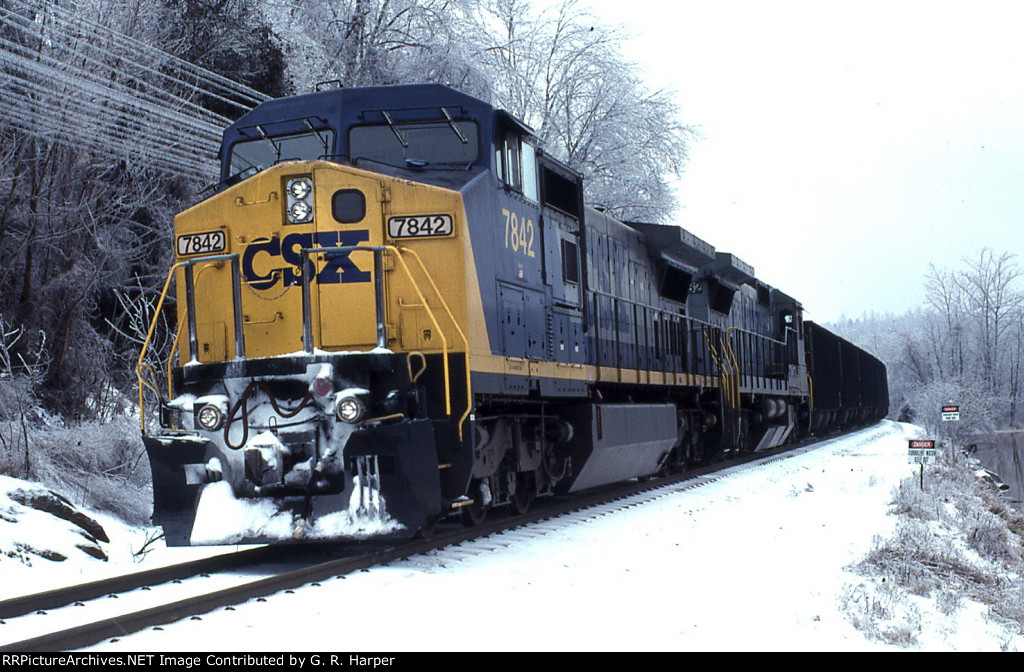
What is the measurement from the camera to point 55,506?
7.90 metres

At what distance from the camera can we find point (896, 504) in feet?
34.0

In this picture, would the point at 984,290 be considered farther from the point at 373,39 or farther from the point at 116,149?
the point at 116,149

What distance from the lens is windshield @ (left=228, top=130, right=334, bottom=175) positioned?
25.3ft

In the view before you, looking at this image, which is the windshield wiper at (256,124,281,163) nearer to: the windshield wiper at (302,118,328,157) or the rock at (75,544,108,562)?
the windshield wiper at (302,118,328,157)

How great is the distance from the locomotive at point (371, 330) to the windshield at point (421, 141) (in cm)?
1

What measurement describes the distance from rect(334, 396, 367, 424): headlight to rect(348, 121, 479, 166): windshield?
2133 mm

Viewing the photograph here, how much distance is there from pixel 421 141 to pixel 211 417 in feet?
8.66

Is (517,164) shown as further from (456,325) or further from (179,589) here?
(179,589)

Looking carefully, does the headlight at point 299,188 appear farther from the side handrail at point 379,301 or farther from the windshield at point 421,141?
the windshield at point 421,141

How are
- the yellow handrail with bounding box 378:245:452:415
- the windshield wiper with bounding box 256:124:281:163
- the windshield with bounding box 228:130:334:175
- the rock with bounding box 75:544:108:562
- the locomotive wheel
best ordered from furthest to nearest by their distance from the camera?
the locomotive wheel → the windshield wiper with bounding box 256:124:281:163 → the windshield with bounding box 228:130:334:175 → the rock with bounding box 75:544:108:562 → the yellow handrail with bounding box 378:245:452:415

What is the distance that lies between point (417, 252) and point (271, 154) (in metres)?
1.75

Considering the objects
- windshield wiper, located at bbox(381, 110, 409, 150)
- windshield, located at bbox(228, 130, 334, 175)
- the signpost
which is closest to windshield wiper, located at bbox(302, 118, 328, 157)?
windshield, located at bbox(228, 130, 334, 175)

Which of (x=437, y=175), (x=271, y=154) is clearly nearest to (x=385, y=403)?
(x=437, y=175)

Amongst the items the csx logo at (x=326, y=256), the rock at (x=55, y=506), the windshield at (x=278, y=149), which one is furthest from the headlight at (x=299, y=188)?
the rock at (x=55, y=506)
